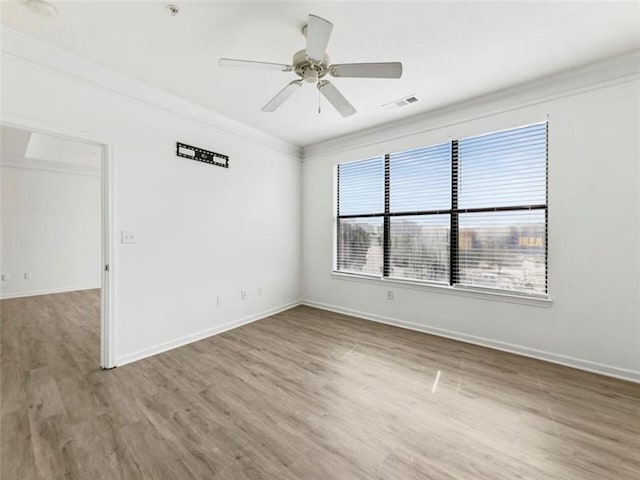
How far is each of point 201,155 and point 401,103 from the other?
8.25 ft

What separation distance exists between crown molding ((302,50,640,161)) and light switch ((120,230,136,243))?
3.17 meters

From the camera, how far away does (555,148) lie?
2.73 metres

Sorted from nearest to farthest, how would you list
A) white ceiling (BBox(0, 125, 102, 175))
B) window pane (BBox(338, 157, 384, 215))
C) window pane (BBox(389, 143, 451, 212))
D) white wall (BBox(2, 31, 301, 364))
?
white wall (BBox(2, 31, 301, 364))
window pane (BBox(389, 143, 451, 212))
window pane (BBox(338, 157, 384, 215))
white ceiling (BBox(0, 125, 102, 175))

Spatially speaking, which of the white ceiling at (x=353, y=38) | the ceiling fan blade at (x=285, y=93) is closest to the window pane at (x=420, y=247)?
the white ceiling at (x=353, y=38)

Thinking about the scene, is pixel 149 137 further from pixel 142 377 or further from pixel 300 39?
pixel 142 377

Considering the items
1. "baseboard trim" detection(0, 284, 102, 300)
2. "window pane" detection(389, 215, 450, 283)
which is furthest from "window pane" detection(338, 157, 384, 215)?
"baseboard trim" detection(0, 284, 102, 300)

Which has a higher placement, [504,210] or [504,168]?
[504,168]

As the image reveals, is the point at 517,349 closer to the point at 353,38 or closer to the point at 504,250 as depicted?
the point at 504,250

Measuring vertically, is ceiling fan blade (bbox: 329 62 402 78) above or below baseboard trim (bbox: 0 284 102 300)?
above

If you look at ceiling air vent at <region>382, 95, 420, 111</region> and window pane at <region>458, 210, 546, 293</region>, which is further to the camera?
ceiling air vent at <region>382, 95, 420, 111</region>

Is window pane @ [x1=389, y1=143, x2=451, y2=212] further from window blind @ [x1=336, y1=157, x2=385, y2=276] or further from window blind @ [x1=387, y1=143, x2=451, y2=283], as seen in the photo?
window blind @ [x1=336, y1=157, x2=385, y2=276]

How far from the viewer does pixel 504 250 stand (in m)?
3.05

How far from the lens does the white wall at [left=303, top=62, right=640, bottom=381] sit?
7.92 feet

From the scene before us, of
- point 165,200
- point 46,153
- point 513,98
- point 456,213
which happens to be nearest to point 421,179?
point 456,213
